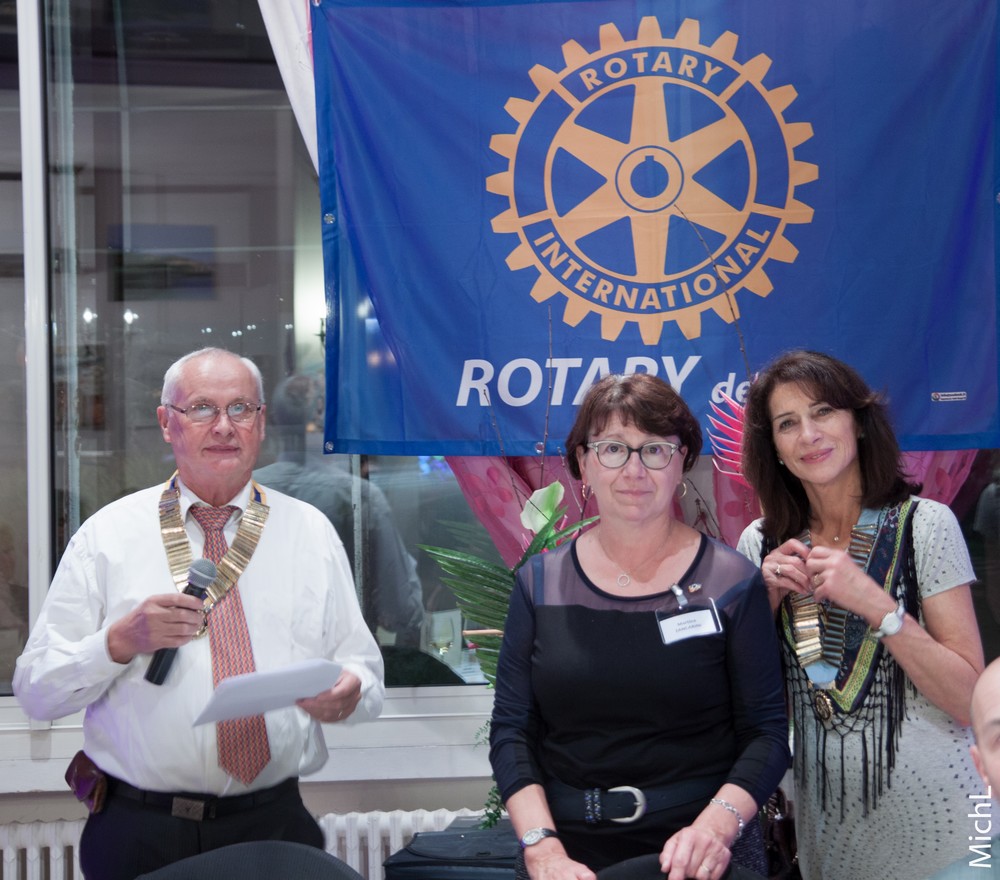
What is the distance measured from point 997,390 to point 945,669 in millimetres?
1439

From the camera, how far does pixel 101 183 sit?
3367 mm

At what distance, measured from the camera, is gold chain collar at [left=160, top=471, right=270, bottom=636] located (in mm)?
2037

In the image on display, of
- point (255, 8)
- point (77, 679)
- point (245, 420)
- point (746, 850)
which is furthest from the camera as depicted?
point (255, 8)

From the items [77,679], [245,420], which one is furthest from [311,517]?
[77,679]

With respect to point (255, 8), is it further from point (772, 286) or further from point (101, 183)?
point (772, 286)

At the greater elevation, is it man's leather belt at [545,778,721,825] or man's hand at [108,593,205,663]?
man's hand at [108,593,205,663]

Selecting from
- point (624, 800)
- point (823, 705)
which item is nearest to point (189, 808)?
point (624, 800)

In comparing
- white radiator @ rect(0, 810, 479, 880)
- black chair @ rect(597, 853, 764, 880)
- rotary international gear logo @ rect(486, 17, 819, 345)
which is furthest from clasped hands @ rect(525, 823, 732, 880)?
rotary international gear logo @ rect(486, 17, 819, 345)

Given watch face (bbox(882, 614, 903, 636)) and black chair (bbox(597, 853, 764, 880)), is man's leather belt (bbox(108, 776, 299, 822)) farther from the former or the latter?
watch face (bbox(882, 614, 903, 636))

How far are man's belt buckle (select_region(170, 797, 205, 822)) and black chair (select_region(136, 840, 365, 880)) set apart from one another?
13.1 inches

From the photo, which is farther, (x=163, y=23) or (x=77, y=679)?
(x=163, y=23)

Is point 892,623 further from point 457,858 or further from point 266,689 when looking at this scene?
point 457,858

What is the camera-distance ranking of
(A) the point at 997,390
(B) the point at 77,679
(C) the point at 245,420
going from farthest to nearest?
(A) the point at 997,390 → (C) the point at 245,420 → (B) the point at 77,679

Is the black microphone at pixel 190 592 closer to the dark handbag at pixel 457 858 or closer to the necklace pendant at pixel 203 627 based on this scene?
the necklace pendant at pixel 203 627
